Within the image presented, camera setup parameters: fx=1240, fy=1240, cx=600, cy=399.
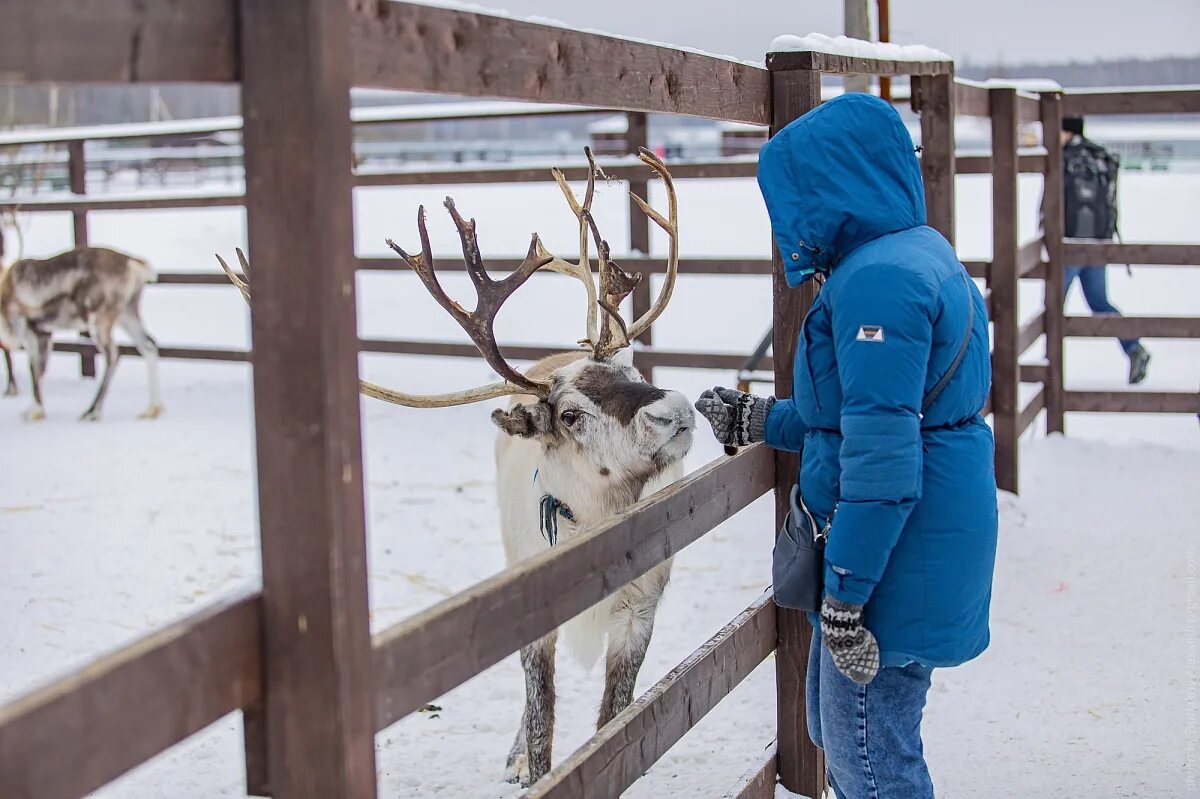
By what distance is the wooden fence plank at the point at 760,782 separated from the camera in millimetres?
2979

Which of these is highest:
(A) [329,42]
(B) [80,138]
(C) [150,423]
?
(B) [80,138]

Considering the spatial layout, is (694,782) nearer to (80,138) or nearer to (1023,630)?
(1023,630)

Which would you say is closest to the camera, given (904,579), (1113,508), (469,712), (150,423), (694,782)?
(904,579)

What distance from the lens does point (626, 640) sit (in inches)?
135

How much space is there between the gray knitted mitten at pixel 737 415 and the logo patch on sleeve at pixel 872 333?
2.19ft

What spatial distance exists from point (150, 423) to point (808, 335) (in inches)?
260

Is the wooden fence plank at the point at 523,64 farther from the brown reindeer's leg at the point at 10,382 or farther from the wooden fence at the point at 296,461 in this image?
the brown reindeer's leg at the point at 10,382

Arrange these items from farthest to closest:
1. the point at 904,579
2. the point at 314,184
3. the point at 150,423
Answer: the point at 150,423 < the point at 904,579 < the point at 314,184

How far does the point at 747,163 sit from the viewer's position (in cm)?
722

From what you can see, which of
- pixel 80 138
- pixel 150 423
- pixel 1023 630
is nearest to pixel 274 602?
pixel 1023 630

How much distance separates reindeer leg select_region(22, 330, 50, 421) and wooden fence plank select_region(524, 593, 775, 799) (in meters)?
6.64

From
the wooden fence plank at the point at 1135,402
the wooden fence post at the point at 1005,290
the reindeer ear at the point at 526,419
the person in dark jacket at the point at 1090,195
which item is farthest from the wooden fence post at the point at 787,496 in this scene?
the person in dark jacket at the point at 1090,195

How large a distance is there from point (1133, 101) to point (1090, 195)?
86cm

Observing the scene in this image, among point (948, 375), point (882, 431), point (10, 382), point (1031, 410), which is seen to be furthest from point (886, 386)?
point (10, 382)
